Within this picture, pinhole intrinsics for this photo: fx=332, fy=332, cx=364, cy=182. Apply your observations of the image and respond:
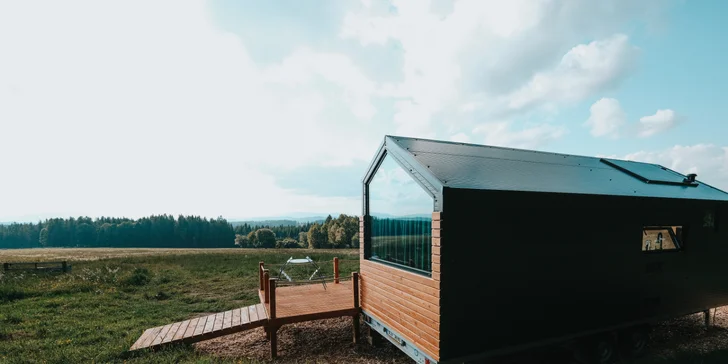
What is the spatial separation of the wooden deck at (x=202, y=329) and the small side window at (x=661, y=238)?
27.2 ft

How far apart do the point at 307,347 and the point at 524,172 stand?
600 cm

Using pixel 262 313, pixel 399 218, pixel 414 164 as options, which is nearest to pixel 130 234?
pixel 262 313

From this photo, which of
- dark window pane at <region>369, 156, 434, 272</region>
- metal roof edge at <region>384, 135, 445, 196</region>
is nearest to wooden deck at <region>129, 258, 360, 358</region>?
dark window pane at <region>369, 156, 434, 272</region>

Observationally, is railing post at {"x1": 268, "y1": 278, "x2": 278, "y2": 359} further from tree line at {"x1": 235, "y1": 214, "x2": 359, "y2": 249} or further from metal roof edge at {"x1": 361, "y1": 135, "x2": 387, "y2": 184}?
tree line at {"x1": 235, "y1": 214, "x2": 359, "y2": 249}

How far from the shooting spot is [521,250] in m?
5.45

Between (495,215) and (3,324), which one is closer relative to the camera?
(495,215)

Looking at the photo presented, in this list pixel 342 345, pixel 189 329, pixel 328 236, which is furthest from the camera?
pixel 328 236

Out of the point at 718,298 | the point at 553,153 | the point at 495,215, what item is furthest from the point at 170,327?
the point at 718,298

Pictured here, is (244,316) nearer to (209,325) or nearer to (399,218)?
(209,325)

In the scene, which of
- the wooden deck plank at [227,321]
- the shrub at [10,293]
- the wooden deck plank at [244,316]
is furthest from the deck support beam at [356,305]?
the shrub at [10,293]

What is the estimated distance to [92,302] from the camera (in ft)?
37.0

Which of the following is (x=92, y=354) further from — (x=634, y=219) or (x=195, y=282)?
(x=634, y=219)

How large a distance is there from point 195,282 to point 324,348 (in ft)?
33.3

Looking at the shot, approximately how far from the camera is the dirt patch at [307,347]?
689cm
